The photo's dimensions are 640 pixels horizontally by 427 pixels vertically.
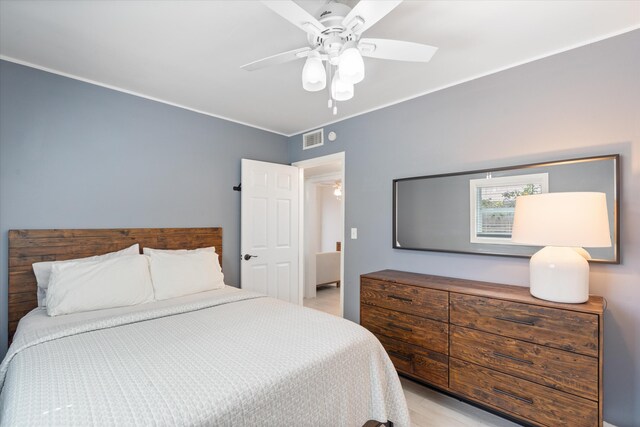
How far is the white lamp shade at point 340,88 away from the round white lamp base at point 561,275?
1508 mm

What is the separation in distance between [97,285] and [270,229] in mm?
1864

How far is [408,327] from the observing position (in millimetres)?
2279

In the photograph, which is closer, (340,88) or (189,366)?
(189,366)

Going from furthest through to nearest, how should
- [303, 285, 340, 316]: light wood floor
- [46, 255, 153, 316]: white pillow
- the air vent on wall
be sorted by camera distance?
[303, 285, 340, 316]: light wood floor
the air vent on wall
[46, 255, 153, 316]: white pillow

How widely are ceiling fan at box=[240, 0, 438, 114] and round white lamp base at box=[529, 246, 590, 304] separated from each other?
53.5 inches

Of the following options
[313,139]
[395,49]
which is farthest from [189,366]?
[313,139]

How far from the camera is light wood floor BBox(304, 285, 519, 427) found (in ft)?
6.48

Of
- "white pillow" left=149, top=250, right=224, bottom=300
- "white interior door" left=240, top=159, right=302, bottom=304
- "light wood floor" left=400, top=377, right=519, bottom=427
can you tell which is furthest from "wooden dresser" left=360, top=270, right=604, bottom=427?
"white interior door" left=240, top=159, right=302, bottom=304

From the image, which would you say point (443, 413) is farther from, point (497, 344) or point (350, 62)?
point (350, 62)

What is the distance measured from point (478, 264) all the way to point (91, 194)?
321cm

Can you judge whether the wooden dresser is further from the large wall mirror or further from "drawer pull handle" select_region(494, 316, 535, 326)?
the large wall mirror

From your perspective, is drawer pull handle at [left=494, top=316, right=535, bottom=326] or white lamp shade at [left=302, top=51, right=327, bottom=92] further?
drawer pull handle at [left=494, top=316, right=535, bottom=326]

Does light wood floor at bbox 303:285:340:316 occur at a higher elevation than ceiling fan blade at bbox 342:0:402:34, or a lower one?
lower

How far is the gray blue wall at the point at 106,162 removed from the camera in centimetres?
218
